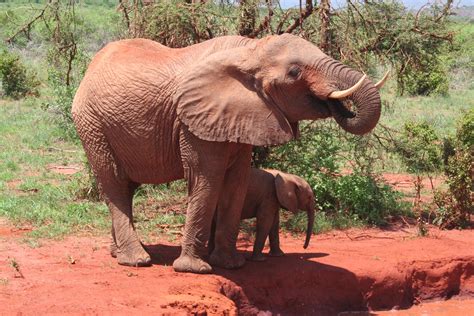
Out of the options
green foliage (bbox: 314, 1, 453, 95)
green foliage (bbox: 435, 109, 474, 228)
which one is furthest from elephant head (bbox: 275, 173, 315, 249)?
green foliage (bbox: 435, 109, 474, 228)

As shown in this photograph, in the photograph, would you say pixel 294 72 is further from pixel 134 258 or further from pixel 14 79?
pixel 14 79

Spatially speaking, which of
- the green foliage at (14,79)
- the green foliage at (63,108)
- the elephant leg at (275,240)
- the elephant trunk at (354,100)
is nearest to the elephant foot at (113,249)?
the elephant leg at (275,240)

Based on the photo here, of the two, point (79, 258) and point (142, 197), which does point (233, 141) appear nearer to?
point (79, 258)

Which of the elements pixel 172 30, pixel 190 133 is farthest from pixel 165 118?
pixel 172 30

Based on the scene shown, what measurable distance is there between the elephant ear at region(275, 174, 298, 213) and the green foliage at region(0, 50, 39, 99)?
13681 millimetres

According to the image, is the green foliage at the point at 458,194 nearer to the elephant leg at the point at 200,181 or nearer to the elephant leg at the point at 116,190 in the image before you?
the elephant leg at the point at 200,181

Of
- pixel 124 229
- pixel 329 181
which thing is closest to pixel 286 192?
pixel 124 229

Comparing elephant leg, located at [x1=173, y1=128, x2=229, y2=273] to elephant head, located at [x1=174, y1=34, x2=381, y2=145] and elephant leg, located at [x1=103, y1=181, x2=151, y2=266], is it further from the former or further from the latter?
elephant leg, located at [x1=103, y1=181, x2=151, y2=266]

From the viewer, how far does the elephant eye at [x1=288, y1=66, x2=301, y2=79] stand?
6402 millimetres

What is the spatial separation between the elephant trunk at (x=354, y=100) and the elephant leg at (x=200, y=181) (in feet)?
3.57

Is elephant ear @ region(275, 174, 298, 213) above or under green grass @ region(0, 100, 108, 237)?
above

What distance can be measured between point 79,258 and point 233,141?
1971mm

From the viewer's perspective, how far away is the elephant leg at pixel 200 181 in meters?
6.82

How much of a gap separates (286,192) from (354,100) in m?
1.92
